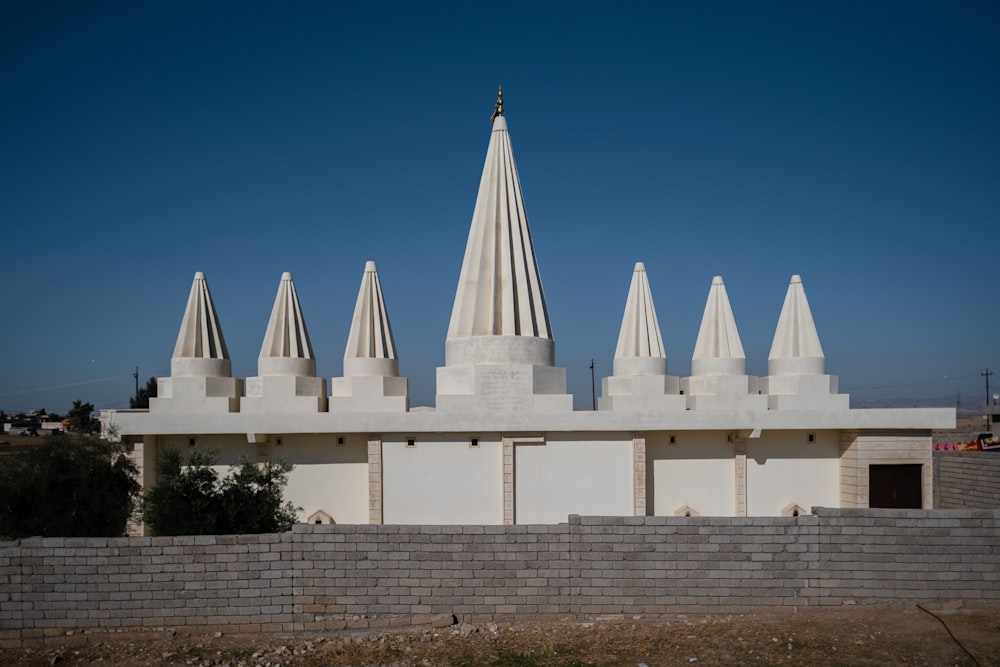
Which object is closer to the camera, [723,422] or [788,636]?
[788,636]

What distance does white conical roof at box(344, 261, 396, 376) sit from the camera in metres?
13.2

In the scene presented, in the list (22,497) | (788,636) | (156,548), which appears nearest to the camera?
(788,636)

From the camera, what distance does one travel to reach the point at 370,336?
13.5 meters

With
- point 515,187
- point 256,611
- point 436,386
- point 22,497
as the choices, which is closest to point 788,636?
point 256,611

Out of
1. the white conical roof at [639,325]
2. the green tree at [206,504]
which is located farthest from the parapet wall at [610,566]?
the white conical roof at [639,325]

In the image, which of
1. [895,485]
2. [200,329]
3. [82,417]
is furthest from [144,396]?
[895,485]

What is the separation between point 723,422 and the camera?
12695 mm

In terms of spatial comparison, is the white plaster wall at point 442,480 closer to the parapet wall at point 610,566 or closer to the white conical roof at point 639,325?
the white conical roof at point 639,325

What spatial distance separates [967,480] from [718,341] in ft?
22.4

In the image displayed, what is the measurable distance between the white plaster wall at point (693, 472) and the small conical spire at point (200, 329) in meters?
Result: 9.25

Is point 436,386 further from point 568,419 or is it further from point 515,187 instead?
point 515,187

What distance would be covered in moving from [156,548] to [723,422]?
10005 mm

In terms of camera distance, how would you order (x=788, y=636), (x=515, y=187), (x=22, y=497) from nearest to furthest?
(x=788, y=636) < (x=22, y=497) < (x=515, y=187)

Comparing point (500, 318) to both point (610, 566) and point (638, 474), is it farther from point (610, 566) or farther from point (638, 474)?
point (610, 566)
